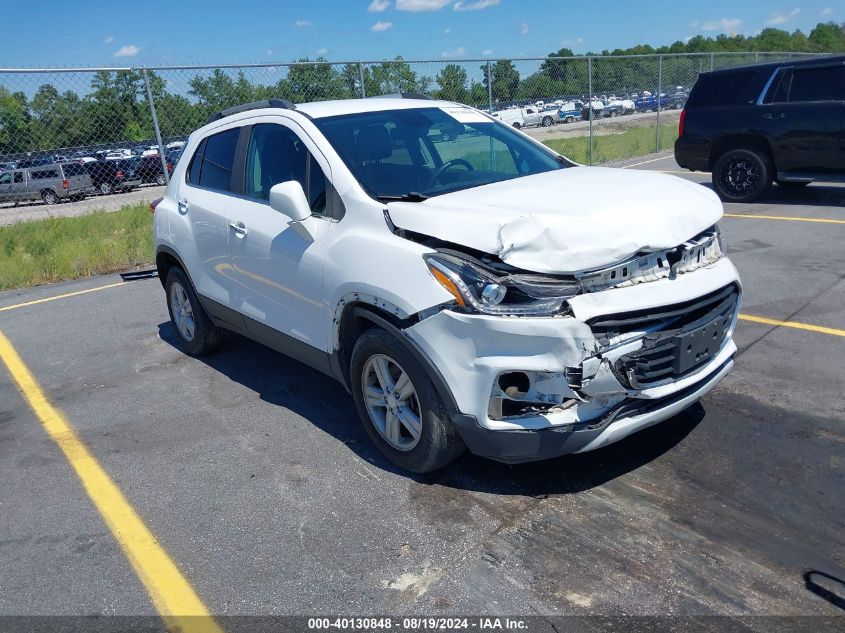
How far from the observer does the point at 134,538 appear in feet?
11.7

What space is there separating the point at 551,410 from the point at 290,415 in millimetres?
2123

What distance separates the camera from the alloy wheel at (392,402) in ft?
12.2

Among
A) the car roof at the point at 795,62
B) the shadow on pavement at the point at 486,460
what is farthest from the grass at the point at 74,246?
the car roof at the point at 795,62

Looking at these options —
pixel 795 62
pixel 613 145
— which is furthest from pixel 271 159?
pixel 613 145

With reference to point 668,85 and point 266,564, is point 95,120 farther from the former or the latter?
point 668,85

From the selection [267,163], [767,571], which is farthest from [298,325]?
[767,571]

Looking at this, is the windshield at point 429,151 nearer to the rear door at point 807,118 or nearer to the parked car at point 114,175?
the rear door at point 807,118

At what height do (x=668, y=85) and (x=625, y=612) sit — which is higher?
(x=668, y=85)

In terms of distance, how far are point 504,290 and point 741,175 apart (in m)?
9.03

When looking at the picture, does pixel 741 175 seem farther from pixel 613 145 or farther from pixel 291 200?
pixel 613 145

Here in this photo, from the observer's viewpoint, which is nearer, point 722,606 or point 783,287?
point 722,606

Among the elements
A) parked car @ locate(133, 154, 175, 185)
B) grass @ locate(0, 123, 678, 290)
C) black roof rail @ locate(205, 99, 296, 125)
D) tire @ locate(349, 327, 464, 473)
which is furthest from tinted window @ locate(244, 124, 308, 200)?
parked car @ locate(133, 154, 175, 185)

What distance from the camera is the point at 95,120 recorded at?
11.6 metres

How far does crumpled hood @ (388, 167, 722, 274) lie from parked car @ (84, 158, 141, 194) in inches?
524
